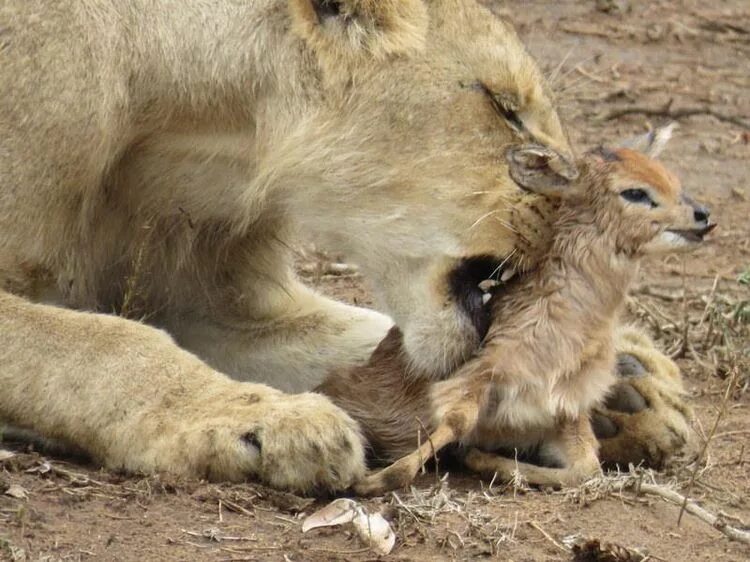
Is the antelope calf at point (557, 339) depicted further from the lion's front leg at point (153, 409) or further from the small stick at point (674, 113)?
the small stick at point (674, 113)

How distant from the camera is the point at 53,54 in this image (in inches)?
173

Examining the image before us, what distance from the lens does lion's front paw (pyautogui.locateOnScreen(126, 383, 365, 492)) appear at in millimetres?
3928

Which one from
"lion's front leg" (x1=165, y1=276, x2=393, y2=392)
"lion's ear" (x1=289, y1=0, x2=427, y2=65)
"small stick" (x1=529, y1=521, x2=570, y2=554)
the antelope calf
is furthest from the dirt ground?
"lion's ear" (x1=289, y1=0, x2=427, y2=65)

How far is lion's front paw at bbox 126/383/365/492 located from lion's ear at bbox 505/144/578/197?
74 centimetres

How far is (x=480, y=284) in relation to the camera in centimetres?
434

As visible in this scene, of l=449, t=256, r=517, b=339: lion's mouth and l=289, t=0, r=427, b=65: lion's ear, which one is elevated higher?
l=289, t=0, r=427, b=65: lion's ear

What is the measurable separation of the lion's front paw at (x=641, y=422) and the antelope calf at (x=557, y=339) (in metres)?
0.24

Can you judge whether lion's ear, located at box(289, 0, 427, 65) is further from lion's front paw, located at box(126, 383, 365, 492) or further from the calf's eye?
lion's front paw, located at box(126, 383, 365, 492)

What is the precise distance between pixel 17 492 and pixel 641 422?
1578mm

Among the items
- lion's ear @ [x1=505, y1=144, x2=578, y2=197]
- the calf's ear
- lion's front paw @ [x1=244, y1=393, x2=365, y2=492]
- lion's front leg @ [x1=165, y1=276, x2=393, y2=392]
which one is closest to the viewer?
lion's front paw @ [x1=244, y1=393, x2=365, y2=492]

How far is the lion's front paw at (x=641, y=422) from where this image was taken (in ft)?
14.5

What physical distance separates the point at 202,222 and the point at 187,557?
1455 millimetres

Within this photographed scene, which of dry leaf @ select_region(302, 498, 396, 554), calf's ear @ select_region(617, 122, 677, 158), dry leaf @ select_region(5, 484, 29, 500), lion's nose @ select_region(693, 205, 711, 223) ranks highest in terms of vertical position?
calf's ear @ select_region(617, 122, 677, 158)

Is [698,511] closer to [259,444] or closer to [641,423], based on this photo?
[641,423]
